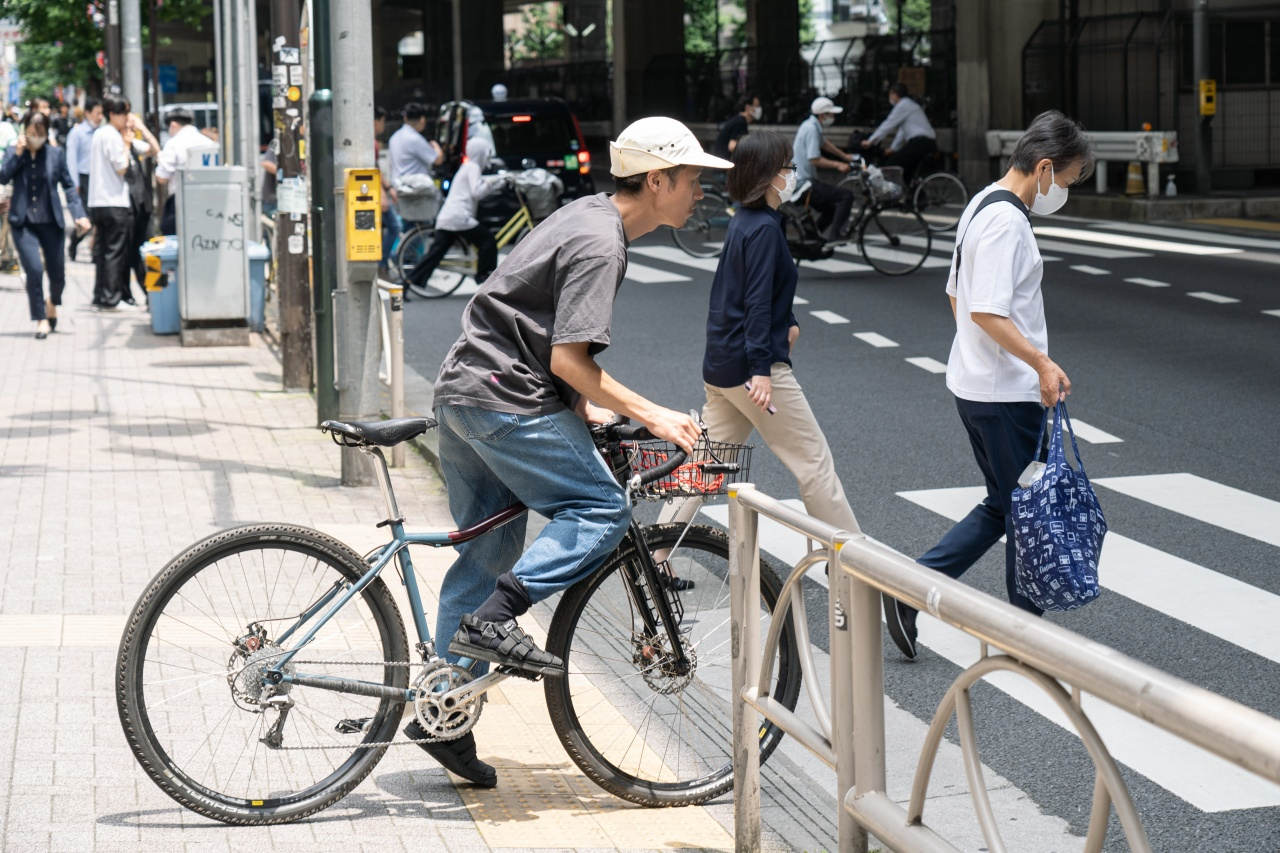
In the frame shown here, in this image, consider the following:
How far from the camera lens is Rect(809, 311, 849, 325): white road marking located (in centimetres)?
1481

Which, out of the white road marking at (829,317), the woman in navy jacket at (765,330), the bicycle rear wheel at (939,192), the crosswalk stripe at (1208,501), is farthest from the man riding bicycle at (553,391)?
the bicycle rear wheel at (939,192)

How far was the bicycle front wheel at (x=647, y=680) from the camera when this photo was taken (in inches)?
177

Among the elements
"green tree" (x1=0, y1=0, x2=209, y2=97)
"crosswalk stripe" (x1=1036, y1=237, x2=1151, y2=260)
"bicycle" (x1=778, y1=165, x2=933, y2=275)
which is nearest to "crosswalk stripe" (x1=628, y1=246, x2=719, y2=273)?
"bicycle" (x1=778, y1=165, x2=933, y2=275)

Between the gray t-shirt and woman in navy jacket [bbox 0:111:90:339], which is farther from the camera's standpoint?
woman in navy jacket [bbox 0:111:90:339]

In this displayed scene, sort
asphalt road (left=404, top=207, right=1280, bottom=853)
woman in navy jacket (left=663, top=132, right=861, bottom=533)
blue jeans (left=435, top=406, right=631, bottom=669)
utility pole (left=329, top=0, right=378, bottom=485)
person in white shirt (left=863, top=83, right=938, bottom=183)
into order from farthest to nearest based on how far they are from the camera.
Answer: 1. person in white shirt (left=863, top=83, right=938, bottom=183)
2. utility pole (left=329, top=0, right=378, bottom=485)
3. woman in navy jacket (left=663, top=132, right=861, bottom=533)
4. asphalt road (left=404, top=207, right=1280, bottom=853)
5. blue jeans (left=435, top=406, right=631, bottom=669)

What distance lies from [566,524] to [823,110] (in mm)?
15297

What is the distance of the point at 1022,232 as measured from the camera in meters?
5.49


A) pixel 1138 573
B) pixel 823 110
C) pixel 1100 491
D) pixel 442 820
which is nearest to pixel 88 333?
pixel 823 110

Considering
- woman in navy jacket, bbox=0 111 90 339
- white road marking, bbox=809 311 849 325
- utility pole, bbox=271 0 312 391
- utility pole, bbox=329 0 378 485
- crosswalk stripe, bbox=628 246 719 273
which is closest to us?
utility pole, bbox=329 0 378 485

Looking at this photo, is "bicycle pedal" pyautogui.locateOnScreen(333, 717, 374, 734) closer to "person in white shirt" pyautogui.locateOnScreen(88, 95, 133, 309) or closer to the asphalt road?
the asphalt road

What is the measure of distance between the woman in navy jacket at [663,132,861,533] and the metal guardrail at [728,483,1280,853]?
2.42 metres

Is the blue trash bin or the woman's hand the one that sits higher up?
the blue trash bin

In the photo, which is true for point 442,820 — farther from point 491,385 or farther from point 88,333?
point 88,333

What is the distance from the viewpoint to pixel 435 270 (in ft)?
59.4
